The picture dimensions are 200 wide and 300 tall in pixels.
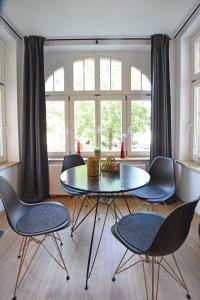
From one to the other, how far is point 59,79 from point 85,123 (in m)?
0.95

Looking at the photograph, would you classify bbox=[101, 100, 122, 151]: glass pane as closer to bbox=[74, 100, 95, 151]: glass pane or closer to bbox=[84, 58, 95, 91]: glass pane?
bbox=[74, 100, 95, 151]: glass pane

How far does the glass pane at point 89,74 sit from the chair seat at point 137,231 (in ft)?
9.01

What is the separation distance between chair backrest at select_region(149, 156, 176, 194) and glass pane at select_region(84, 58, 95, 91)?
1.94 m

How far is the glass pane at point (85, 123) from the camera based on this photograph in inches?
152

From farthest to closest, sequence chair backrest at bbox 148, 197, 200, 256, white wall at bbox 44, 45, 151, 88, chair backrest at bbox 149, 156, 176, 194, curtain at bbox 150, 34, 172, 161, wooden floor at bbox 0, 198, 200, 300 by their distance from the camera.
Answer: white wall at bbox 44, 45, 151, 88, curtain at bbox 150, 34, 172, 161, chair backrest at bbox 149, 156, 176, 194, wooden floor at bbox 0, 198, 200, 300, chair backrest at bbox 148, 197, 200, 256

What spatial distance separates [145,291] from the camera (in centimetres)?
157

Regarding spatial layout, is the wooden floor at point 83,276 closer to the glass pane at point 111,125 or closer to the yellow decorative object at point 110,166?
the yellow decorative object at point 110,166

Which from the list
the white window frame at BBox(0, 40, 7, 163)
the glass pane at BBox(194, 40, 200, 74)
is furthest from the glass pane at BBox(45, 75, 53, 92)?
the glass pane at BBox(194, 40, 200, 74)

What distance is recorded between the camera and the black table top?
162 cm

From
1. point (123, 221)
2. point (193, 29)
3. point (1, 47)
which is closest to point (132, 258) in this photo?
point (123, 221)

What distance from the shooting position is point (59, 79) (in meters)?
3.87

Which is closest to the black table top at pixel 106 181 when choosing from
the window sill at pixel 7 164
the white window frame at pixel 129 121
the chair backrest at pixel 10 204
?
the chair backrest at pixel 10 204

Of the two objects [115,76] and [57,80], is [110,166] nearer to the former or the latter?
[115,76]

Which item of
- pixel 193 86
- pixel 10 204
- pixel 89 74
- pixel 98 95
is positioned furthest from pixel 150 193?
pixel 89 74
